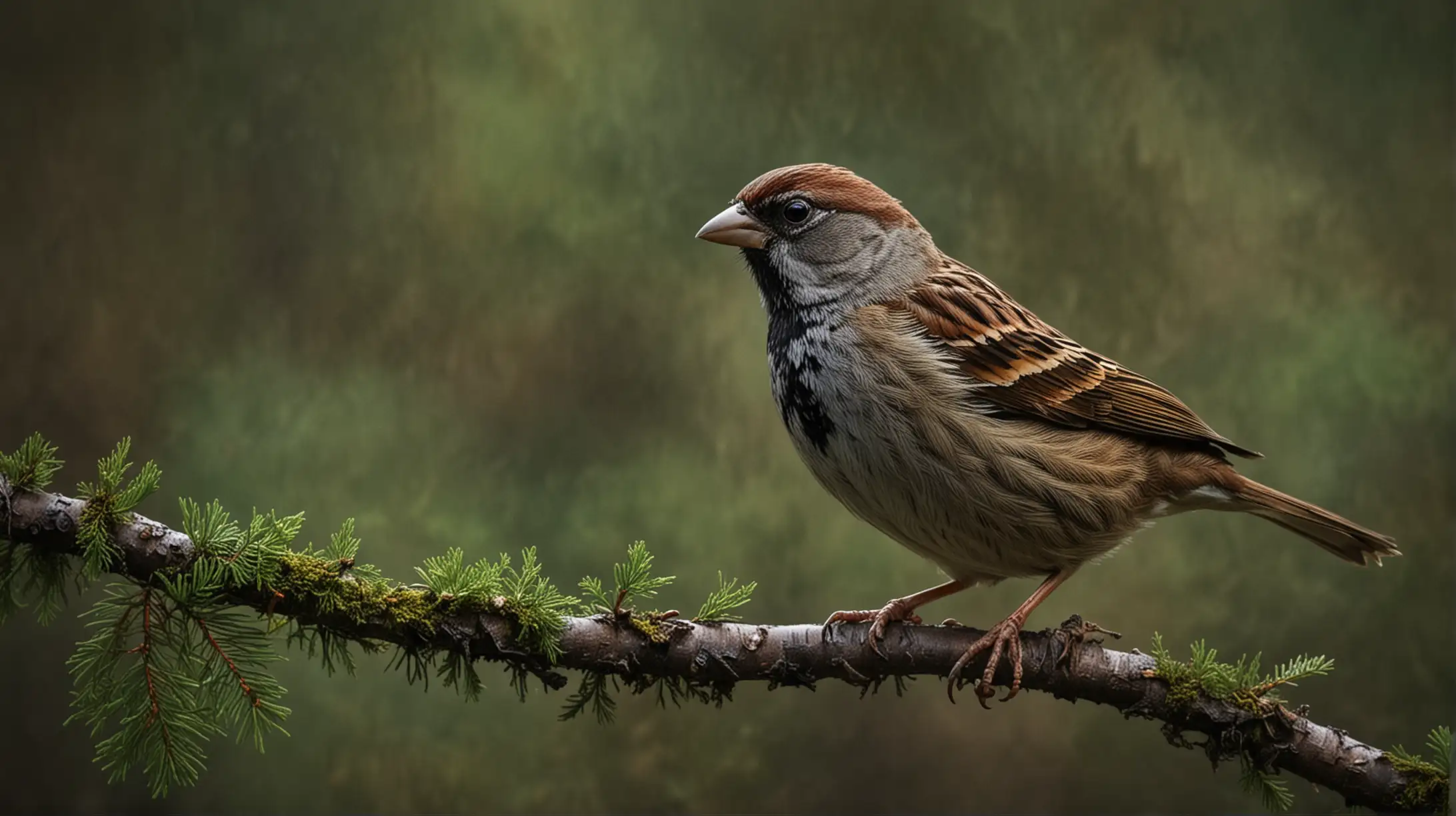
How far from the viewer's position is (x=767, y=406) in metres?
3.66

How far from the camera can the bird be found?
7.67 feet

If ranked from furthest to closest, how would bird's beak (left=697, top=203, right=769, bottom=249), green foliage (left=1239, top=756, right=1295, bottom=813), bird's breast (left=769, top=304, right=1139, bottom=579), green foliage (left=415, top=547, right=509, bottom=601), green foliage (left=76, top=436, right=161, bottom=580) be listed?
bird's beak (left=697, top=203, right=769, bottom=249)
bird's breast (left=769, top=304, right=1139, bottom=579)
green foliage (left=1239, top=756, right=1295, bottom=813)
green foliage (left=415, top=547, right=509, bottom=601)
green foliage (left=76, top=436, right=161, bottom=580)

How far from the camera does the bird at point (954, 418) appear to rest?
2338 mm

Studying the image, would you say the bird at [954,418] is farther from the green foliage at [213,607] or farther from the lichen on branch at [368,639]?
the green foliage at [213,607]

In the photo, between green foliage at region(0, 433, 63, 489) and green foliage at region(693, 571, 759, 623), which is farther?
green foliage at region(693, 571, 759, 623)

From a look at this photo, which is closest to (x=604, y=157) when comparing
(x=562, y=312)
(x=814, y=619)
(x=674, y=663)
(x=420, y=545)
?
(x=562, y=312)

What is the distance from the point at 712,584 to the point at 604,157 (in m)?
1.40

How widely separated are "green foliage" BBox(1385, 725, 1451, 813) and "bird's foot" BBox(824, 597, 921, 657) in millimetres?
899

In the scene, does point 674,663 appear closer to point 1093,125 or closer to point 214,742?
point 214,742

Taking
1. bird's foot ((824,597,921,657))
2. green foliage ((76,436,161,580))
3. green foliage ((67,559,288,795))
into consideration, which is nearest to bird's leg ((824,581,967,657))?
bird's foot ((824,597,921,657))

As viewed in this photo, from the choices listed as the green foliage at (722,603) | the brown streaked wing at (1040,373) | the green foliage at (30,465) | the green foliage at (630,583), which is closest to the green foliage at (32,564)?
the green foliage at (30,465)

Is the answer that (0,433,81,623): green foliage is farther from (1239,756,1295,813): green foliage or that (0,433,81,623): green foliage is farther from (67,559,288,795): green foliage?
(1239,756,1295,813): green foliage

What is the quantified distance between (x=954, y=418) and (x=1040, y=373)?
31 centimetres

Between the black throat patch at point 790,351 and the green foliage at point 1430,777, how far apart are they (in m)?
1.20
